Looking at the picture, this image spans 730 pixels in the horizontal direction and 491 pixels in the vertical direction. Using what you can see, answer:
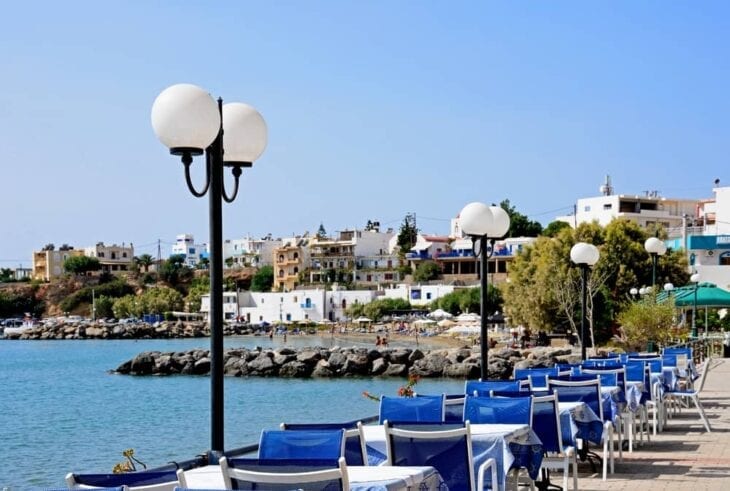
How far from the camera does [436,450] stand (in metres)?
7.13

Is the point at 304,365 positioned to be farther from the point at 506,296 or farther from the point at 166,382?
the point at 506,296

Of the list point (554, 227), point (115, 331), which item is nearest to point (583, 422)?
point (554, 227)

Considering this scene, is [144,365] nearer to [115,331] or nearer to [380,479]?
[380,479]

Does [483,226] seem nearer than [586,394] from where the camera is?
No

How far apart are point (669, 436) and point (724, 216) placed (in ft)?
238

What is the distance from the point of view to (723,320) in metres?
45.2

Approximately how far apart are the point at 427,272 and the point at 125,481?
117764mm

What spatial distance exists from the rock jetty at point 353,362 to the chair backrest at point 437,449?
136 ft

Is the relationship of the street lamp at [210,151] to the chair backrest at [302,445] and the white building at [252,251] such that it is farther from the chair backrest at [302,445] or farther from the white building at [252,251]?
the white building at [252,251]

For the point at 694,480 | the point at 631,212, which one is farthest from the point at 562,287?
the point at 631,212

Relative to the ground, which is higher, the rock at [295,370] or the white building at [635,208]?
the white building at [635,208]

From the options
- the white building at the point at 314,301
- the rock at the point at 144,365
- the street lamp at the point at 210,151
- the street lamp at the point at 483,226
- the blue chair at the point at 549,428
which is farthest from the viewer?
the white building at the point at 314,301

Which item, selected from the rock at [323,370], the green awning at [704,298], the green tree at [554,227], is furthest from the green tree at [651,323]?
the green tree at [554,227]

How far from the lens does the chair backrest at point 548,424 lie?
9.43m
